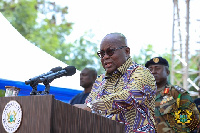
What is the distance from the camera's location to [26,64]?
7332 millimetres

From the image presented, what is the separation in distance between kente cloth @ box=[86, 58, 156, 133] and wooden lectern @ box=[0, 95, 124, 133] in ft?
1.22

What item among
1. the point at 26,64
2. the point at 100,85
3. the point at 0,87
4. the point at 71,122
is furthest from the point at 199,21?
the point at 71,122

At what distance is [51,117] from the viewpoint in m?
1.84

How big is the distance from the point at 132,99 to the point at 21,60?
5270mm

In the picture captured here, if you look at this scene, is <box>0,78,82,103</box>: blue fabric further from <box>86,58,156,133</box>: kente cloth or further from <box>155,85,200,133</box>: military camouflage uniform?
<box>86,58,156,133</box>: kente cloth

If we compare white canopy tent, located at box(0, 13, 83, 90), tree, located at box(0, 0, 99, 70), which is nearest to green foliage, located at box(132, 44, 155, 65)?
tree, located at box(0, 0, 99, 70)

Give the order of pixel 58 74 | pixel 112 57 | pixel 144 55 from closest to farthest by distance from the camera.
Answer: pixel 58 74 → pixel 112 57 → pixel 144 55

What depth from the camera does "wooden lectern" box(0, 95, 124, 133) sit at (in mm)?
1861

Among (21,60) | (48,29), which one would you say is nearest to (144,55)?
(48,29)

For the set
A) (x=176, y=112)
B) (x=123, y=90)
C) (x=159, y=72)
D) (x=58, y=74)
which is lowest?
(x=176, y=112)

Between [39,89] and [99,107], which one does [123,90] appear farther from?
[39,89]

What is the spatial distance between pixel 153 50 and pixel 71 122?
121ft

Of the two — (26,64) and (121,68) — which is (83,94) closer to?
(26,64)

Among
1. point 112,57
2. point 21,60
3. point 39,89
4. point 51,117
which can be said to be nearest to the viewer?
point 51,117
